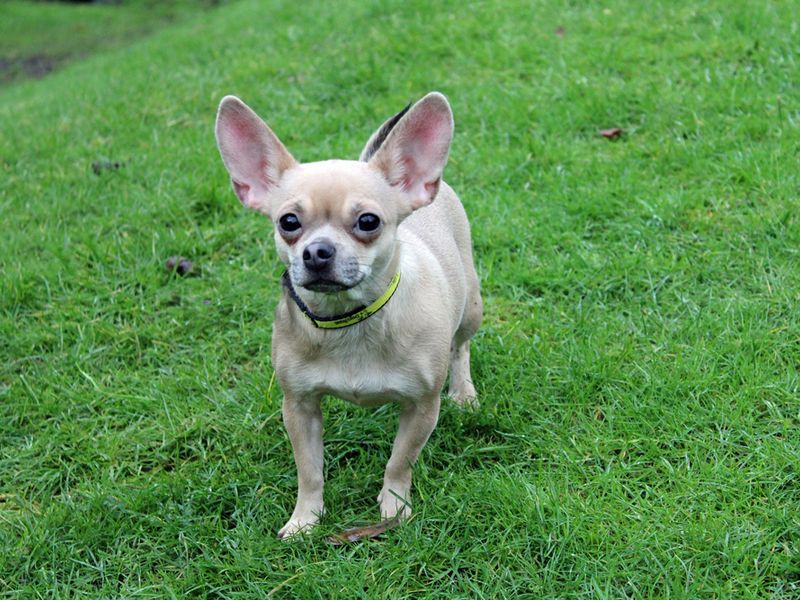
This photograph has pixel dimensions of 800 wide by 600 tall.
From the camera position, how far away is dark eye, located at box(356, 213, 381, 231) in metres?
2.71

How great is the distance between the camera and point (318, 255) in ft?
8.41

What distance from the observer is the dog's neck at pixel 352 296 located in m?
2.84

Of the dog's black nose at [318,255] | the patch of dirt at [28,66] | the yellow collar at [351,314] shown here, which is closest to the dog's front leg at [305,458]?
the yellow collar at [351,314]

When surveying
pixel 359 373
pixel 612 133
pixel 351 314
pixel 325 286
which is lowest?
pixel 612 133

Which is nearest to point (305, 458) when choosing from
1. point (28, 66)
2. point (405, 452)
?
point (405, 452)

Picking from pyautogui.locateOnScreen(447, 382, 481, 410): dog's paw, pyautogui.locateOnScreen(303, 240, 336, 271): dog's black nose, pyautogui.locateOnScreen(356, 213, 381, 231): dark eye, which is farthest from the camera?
pyautogui.locateOnScreen(447, 382, 481, 410): dog's paw

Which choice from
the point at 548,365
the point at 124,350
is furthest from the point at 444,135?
the point at 124,350

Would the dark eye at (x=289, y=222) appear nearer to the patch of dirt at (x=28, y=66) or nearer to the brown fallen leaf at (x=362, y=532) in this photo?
the brown fallen leaf at (x=362, y=532)

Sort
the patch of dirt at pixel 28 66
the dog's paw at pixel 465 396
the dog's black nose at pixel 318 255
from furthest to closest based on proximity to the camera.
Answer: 1. the patch of dirt at pixel 28 66
2. the dog's paw at pixel 465 396
3. the dog's black nose at pixel 318 255

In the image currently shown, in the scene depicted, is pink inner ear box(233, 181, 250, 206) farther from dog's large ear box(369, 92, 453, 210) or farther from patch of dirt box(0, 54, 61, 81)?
patch of dirt box(0, 54, 61, 81)

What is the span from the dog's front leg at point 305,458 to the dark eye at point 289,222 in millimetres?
668

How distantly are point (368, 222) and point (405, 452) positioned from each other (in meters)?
0.90

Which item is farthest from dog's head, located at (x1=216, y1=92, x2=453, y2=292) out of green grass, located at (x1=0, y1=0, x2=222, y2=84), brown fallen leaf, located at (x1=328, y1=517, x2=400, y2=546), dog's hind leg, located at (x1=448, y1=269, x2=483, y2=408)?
green grass, located at (x1=0, y1=0, x2=222, y2=84)

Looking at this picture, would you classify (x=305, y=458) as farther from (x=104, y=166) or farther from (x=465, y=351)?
(x=104, y=166)
